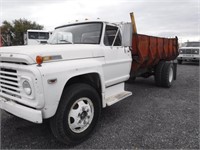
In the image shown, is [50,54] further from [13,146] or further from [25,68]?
[13,146]

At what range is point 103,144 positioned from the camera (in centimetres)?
307

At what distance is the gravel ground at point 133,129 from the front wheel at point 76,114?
0.70ft

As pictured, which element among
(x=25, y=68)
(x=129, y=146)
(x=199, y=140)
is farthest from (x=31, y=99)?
(x=199, y=140)

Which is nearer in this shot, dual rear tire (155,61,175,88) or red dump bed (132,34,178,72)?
red dump bed (132,34,178,72)

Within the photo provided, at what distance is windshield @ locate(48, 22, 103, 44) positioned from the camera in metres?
3.91

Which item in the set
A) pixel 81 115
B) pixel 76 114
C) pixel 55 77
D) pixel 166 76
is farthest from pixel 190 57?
pixel 55 77

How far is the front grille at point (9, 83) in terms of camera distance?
2789 mm

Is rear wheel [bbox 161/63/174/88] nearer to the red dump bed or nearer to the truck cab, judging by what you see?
the red dump bed

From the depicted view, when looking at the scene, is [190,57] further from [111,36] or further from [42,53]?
[42,53]

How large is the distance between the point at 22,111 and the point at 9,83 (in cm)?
56

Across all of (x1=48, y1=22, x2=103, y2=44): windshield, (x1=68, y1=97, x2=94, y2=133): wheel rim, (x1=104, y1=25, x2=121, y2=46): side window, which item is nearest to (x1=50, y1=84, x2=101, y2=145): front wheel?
(x1=68, y1=97, x2=94, y2=133): wheel rim

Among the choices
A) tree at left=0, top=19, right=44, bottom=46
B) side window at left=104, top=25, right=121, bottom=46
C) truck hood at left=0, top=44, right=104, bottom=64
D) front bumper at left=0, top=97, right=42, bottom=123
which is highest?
tree at left=0, top=19, right=44, bottom=46

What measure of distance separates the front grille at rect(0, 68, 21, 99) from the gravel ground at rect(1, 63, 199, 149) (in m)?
0.89

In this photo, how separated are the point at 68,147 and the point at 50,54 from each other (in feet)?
5.06
